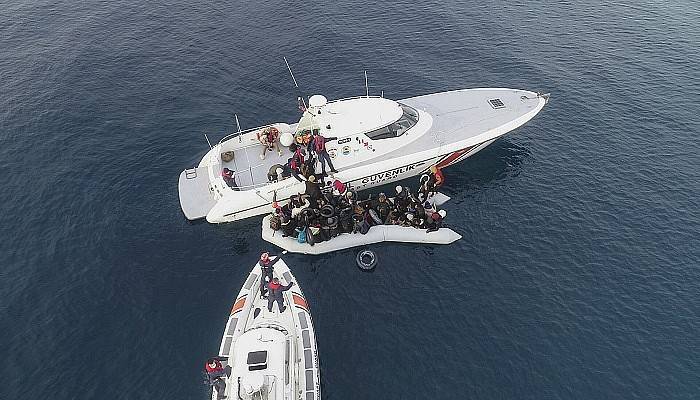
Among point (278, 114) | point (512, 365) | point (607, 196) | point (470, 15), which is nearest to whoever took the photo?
point (512, 365)

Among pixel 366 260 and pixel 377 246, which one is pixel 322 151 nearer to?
pixel 377 246

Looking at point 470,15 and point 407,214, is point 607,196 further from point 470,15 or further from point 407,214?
point 470,15

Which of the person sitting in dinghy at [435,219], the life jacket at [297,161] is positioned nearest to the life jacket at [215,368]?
the life jacket at [297,161]

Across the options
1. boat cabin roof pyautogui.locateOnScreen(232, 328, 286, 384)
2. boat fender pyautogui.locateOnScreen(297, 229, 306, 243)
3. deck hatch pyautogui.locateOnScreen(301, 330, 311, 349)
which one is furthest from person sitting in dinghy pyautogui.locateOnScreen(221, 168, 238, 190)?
deck hatch pyautogui.locateOnScreen(301, 330, 311, 349)

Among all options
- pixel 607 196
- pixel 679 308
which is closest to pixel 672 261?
pixel 679 308

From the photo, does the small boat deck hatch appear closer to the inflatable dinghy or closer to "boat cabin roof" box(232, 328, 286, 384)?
the inflatable dinghy

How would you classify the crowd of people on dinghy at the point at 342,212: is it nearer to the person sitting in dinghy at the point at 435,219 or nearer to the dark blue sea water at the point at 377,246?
the person sitting in dinghy at the point at 435,219

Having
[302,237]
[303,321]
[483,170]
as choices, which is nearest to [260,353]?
[303,321]
